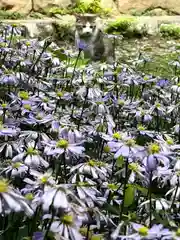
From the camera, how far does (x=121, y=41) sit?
676cm

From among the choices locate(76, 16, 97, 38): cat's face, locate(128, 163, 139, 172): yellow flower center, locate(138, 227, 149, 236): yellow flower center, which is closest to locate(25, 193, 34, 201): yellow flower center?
locate(138, 227, 149, 236): yellow flower center

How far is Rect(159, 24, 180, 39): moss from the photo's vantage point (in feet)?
22.8

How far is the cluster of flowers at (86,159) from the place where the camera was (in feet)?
3.75

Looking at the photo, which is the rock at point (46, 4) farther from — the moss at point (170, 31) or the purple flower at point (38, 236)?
the purple flower at point (38, 236)

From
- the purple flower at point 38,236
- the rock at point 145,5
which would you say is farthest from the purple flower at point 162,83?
the rock at point 145,5

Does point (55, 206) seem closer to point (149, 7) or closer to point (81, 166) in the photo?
point (81, 166)

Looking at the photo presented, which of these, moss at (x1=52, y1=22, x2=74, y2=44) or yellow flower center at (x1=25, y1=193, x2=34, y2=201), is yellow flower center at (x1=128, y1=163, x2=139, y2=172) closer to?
yellow flower center at (x1=25, y1=193, x2=34, y2=201)

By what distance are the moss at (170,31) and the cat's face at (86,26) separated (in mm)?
1633

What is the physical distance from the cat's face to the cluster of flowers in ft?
9.09

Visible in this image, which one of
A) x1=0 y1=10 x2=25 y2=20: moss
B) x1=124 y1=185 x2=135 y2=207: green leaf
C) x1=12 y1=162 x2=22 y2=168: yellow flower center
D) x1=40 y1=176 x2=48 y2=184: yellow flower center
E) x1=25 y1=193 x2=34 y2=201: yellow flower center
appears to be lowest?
x1=0 y1=10 x2=25 y2=20: moss

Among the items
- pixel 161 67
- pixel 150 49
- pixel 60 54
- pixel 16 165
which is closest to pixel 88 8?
pixel 150 49

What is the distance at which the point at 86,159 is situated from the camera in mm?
1624

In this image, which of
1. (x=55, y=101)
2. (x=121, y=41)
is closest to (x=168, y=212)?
(x=55, y=101)

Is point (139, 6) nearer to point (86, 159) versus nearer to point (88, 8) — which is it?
point (88, 8)
